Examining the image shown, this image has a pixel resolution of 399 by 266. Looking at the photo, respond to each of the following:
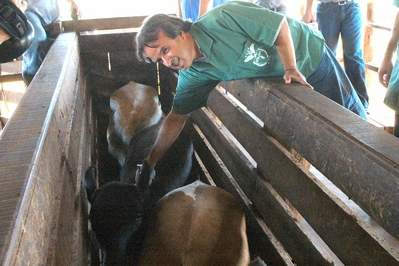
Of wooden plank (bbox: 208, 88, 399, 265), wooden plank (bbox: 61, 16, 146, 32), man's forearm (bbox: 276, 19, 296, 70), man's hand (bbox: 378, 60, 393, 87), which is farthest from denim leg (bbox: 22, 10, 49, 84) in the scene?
man's hand (bbox: 378, 60, 393, 87)

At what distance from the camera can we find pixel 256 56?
6.90ft

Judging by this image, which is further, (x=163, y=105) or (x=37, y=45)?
(x=163, y=105)

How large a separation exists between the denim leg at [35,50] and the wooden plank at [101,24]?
0.44 meters

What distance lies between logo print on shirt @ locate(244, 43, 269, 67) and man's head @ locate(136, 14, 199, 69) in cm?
28

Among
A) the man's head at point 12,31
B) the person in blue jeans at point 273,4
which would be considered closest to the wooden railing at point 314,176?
the man's head at point 12,31

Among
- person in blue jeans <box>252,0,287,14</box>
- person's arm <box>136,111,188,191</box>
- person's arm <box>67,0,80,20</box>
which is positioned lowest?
person's arm <box>136,111,188,191</box>

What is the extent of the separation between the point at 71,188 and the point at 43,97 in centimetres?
40

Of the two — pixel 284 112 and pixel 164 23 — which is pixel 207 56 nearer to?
pixel 164 23

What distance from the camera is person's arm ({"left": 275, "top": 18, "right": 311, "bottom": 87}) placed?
6.39 ft

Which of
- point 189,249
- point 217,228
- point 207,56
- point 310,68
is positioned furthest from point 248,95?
point 189,249

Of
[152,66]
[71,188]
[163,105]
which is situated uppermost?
[71,188]

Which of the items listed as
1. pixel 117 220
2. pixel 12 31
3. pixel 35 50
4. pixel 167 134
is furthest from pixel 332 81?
pixel 35 50

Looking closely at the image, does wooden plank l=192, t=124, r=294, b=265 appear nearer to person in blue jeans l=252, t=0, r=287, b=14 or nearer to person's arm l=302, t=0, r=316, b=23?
person in blue jeans l=252, t=0, r=287, b=14

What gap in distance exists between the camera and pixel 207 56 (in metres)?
2.10
